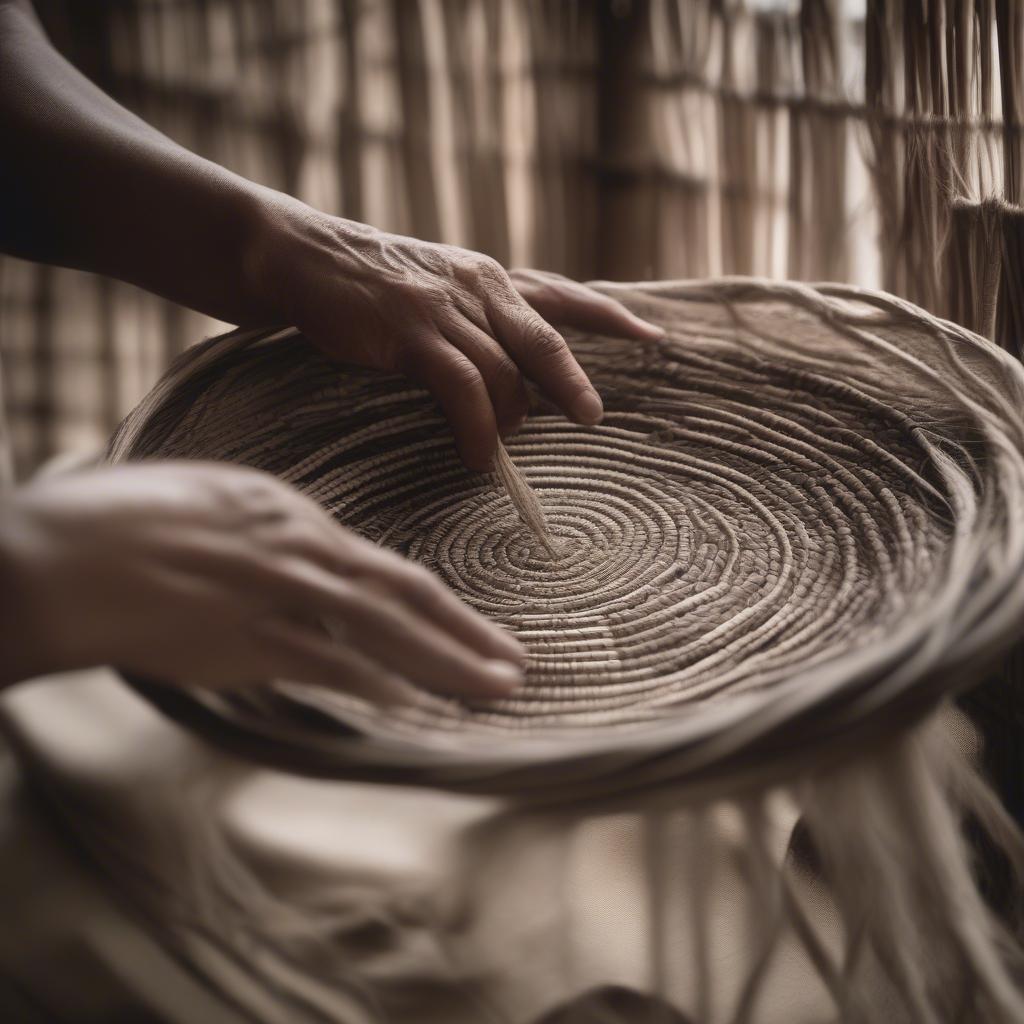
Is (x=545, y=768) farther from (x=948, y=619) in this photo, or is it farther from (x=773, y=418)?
(x=773, y=418)

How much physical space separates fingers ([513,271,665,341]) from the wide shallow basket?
0.16 feet

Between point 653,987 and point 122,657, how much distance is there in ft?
0.82

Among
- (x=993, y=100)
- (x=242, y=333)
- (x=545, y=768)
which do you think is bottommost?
(x=545, y=768)

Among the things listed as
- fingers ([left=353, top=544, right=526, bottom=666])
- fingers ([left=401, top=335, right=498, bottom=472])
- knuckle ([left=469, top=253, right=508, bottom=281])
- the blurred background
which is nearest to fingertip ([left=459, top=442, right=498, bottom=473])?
fingers ([left=401, top=335, right=498, bottom=472])

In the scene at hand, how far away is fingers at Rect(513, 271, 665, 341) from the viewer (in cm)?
75

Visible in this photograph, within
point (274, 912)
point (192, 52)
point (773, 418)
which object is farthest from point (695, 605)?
point (192, 52)

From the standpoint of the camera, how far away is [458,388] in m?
0.66

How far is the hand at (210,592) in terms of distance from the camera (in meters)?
0.38

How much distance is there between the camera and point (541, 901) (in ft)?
1.43

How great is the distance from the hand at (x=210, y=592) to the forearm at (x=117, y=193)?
0.33m

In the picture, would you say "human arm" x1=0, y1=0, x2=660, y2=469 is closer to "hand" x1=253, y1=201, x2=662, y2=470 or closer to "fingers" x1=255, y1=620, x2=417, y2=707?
"hand" x1=253, y1=201, x2=662, y2=470

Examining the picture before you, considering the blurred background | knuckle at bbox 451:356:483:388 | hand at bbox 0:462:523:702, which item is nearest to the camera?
hand at bbox 0:462:523:702

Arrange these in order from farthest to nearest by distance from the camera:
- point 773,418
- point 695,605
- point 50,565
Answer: point 773,418 < point 695,605 < point 50,565

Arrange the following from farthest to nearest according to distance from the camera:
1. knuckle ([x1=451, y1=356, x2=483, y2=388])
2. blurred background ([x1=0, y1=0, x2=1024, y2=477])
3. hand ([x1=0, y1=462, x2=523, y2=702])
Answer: blurred background ([x1=0, y1=0, x2=1024, y2=477]) < knuckle ([x1=451, y1=356, x2=483, y2=388]) < hand ([x1=0, y1=462, x2=523, y2=702])
